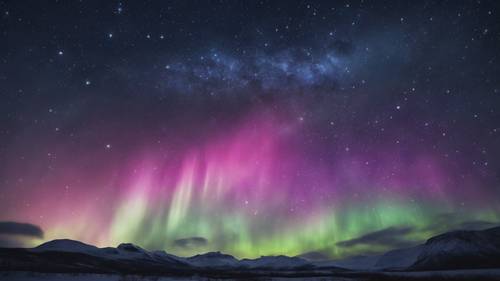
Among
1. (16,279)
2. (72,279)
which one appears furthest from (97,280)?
(16,279)

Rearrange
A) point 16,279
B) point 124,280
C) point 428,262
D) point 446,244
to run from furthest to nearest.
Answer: point 446,244, point 428,262, point 124,280, point 16,279

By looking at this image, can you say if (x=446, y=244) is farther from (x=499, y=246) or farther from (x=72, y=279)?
(x=72, y=279)

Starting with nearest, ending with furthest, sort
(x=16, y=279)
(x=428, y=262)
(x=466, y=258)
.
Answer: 1. (x=16, y=279)
2. (x=466, y=258)
3. (x=428, y=262)

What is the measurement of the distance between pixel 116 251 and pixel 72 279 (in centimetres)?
17874

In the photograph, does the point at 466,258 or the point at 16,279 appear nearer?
the point at 16,279

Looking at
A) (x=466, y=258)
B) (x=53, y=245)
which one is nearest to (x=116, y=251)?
(x=53, y=245)

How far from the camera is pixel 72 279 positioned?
33.4 m

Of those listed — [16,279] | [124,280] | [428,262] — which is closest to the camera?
[16,279]

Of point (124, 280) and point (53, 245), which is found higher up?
point (53, 245)

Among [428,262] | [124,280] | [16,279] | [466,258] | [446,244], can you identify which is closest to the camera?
[16,279]

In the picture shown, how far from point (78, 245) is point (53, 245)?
12574mm

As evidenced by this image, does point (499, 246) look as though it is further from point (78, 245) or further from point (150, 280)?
point (78, 245)

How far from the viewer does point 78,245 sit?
192500mm

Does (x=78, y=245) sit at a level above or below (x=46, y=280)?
above
